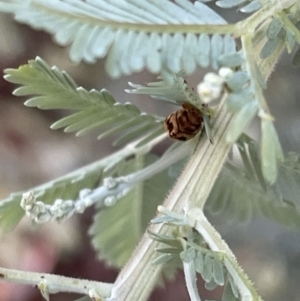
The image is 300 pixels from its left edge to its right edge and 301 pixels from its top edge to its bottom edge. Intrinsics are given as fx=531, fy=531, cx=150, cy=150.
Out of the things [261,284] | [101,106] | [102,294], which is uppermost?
[101,106]

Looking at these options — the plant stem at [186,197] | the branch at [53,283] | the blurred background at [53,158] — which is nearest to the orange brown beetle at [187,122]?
the plant stem at [186,197]

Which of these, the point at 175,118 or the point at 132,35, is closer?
the point at 132,35

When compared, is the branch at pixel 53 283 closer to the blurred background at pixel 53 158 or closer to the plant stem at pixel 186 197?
the plant stem at pixel 186 197

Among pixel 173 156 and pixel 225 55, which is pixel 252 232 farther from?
pixel 225 55

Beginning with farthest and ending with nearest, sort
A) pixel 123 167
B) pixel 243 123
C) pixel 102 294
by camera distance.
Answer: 1. pixel 123 167
2. pixel 102 294
3. pixel 243 123

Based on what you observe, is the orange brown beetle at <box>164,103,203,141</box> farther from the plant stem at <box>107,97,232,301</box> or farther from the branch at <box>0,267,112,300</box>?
the branch at <box>0,267,112,300</box>

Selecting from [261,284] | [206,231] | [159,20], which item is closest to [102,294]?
[206,231]
